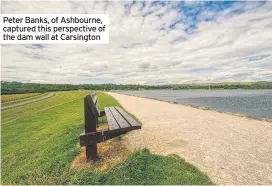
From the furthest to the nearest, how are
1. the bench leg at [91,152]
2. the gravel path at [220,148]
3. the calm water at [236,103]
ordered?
the calm water at [236,103], the bench leg at [91,152], the gravel path at [220,148]

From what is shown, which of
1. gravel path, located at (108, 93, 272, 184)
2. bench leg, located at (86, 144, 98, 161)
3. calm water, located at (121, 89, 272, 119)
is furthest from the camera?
calm water, located at (121, 89, 272, 119)

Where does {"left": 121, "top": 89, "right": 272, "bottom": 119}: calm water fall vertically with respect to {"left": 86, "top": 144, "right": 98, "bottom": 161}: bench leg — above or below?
below

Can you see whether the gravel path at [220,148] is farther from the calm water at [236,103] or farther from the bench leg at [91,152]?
the calm water at [236,103]

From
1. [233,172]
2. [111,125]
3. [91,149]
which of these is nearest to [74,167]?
[91,149]

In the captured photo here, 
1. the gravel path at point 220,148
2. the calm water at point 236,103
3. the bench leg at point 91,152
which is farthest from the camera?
the calm water at point 236,103

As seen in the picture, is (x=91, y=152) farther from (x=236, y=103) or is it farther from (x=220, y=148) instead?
(x=236, y=103)

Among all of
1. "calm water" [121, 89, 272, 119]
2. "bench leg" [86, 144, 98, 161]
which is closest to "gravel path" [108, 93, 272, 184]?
"bench leg" [86, 144, 98, 161]

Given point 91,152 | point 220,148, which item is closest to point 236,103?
point 220,148

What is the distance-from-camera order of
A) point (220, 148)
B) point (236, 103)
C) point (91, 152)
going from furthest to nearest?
point (236, 103)
point (220, 148)
point (91, 152)

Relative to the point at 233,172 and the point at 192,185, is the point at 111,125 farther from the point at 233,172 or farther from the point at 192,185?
the point at 233,172

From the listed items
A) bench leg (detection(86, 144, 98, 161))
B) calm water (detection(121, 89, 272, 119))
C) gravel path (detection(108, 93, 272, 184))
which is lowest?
calm water (detection(121, 89, 272, 119))

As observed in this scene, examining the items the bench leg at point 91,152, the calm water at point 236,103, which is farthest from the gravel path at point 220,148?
the calm water at point 236,103

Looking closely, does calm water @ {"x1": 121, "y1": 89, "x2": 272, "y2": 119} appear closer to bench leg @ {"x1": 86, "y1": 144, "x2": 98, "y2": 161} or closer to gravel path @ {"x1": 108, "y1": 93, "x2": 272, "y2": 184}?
gravel path @ {"x1": 108, "y1": 93, "x2": 272, "y2": 184}

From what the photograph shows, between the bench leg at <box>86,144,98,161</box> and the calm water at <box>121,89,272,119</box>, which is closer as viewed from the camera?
the bench leg at <box>86,144,98,161</box>
